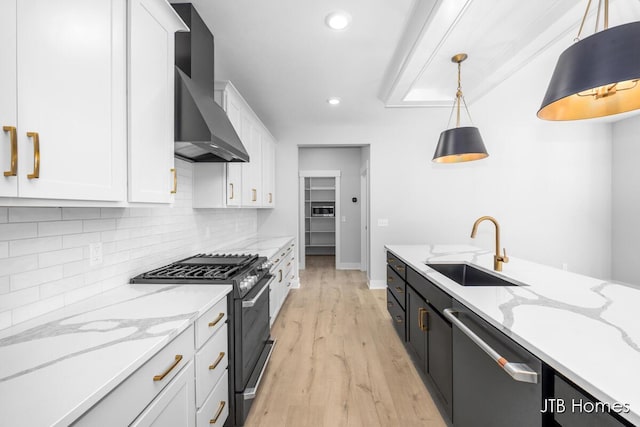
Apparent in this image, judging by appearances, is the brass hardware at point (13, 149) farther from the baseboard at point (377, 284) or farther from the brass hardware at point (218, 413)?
the baseboard at point (377, 284)

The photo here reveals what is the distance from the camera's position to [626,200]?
4316mm

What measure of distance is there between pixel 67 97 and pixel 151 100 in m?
0.49

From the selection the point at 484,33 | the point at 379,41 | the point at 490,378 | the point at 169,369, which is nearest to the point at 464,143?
the point at 484,33

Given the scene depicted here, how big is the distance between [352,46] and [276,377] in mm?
2870

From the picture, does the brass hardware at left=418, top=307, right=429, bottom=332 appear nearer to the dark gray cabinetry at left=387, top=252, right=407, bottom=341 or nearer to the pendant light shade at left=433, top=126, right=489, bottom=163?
the dark gray cabinetry at left=387, top=252, right=407, bottom=341

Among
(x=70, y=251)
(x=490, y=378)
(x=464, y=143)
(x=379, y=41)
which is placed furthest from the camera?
(x=464, y=143)

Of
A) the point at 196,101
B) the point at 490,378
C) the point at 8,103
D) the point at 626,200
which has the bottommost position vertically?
the point at 490,378

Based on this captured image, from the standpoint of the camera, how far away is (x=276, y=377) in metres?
2.21

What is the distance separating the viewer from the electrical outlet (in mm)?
1443

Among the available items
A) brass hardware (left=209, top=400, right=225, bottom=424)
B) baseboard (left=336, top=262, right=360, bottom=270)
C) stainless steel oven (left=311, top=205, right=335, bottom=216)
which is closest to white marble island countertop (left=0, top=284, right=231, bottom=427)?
brass hardware (left=209, top=400, right=225, bottom=424)

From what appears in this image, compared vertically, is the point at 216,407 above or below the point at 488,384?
below

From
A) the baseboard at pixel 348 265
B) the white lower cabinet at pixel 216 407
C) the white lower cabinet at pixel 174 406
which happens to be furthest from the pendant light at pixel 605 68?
the baseboard at pixel 348 265

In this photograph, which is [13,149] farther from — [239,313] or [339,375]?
[339,375]

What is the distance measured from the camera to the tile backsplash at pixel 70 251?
1081 millimetres
